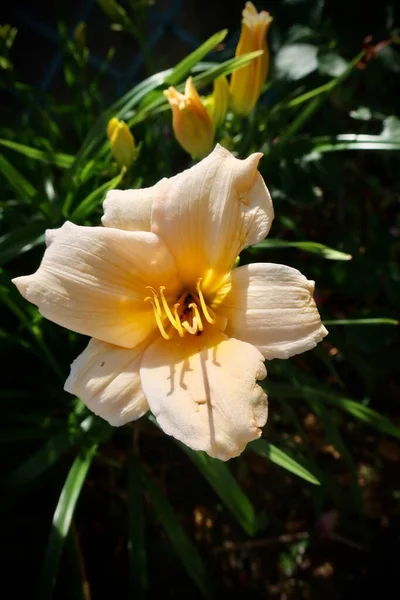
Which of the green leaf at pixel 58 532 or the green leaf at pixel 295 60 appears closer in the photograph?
the green leaf at pixel 58 532

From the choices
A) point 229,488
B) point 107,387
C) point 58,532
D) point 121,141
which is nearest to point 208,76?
point 121,141

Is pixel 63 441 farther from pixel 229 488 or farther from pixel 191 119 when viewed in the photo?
pixel 191 119

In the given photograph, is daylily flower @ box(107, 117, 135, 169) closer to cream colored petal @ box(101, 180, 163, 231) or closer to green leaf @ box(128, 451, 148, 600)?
cream colored petal @ box(101, 180, 163, 231)

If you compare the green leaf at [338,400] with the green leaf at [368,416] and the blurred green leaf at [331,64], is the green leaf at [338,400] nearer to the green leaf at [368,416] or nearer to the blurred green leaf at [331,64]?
the green leaf at [368,416]

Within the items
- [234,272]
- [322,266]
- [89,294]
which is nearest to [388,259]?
[322,266]

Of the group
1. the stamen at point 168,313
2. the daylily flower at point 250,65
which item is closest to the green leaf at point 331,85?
the daylily flower at point 250,65

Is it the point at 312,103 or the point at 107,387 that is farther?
the point at 312,103

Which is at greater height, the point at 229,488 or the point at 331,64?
the point at 331,64

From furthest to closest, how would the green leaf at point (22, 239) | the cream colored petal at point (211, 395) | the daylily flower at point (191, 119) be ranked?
the green leaf at point (22, 239), the daylily flower at point (191, 119), the cream colored petal at point (211, 395)
